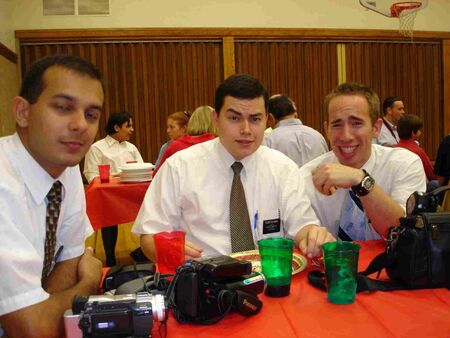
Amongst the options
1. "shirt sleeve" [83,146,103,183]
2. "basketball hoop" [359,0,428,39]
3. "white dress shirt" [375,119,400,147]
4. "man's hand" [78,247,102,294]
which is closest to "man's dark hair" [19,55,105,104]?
"man's hand" [78,247,102,294]

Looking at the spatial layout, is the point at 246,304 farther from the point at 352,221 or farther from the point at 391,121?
the point at 391,121

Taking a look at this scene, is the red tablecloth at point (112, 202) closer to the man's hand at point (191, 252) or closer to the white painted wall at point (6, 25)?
the man's hand at point (191, 252)

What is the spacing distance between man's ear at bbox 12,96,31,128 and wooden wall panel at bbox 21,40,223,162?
19.3 ft

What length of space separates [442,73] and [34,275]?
863 centimetres

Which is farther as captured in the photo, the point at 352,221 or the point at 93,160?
the point at 93,160

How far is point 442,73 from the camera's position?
8141mm

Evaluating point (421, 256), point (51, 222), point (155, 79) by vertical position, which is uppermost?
point (155, 79)

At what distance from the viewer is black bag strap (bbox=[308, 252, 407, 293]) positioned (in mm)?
1160

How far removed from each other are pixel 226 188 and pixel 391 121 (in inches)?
194

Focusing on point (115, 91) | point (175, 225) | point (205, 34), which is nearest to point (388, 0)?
point (205, 34)

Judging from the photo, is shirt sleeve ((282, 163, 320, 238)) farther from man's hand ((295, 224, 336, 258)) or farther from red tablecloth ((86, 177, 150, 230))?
red tablecloth ((86, 177, 150, 230))

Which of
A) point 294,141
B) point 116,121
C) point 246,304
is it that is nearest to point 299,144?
point 294,141

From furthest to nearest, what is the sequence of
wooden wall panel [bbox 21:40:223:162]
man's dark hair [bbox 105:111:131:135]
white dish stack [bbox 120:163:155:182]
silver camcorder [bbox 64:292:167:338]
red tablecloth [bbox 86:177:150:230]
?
wooden wall panel [bbox 21:40:223:162] → man's dark hair [bbox 105:111:131:135] → white dish stack [bbox 120:163:155:182] → red tablecloth [bbox 86:177:150:230] → silver camcorder [bbox 64:292:167:338]

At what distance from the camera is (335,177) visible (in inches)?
62.6
